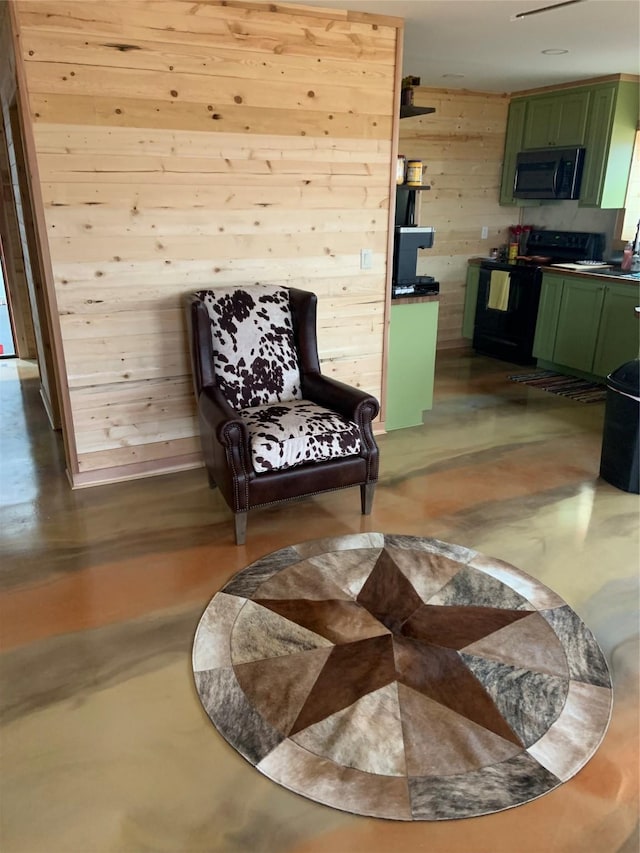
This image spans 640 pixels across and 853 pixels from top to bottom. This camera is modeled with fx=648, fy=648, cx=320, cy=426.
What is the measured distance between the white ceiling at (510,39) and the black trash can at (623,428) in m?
1.92

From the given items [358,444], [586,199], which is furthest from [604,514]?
[586,199]

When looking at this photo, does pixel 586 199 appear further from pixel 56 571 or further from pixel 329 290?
pixel 56 571

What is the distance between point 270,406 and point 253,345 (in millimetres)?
357

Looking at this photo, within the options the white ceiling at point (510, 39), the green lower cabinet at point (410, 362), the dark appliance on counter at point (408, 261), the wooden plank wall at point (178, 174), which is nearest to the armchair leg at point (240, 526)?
the wooden plank wall at point (178, 174)

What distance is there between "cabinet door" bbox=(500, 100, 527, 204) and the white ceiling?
0.38 m

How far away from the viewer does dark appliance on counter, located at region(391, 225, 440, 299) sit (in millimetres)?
4117

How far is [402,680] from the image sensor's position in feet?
7.07

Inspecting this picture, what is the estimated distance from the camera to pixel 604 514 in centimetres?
330

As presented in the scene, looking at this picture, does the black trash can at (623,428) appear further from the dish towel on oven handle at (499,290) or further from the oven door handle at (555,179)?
the oven door handle at (555,179)

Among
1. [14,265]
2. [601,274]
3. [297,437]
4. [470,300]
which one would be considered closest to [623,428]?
[297,437]

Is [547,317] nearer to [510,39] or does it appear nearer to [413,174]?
[413,174]

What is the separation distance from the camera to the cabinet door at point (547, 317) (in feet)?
18.5

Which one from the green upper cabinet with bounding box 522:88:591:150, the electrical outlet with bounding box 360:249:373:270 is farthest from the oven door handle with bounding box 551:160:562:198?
the electrical outlet with bounding box 360:249:373:270

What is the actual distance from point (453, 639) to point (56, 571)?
1.67 metres
